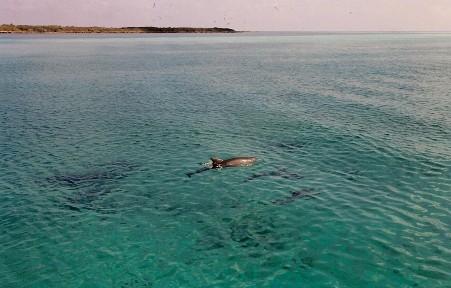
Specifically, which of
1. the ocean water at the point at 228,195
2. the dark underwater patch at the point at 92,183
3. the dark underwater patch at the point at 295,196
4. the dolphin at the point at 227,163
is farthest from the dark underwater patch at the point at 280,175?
the dark underwater patch at the point at 92,183

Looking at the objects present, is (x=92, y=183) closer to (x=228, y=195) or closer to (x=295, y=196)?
(x=228, y=195)

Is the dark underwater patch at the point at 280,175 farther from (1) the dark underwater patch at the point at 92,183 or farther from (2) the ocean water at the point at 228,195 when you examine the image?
(1) the dark underwater patch at the point at 92,183

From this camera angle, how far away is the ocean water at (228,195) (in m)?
22.6

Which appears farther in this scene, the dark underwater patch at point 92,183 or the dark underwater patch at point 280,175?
the dark underwater patch at point 280,175

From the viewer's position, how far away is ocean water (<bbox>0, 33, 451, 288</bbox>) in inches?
889

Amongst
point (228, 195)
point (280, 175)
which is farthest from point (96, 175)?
point (280, 175)

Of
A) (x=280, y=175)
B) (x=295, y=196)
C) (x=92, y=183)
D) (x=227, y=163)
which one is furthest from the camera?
(x=227, y=163)

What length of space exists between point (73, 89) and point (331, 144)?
2353 inches

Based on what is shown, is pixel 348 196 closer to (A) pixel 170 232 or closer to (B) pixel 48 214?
(A) pixel 170 232

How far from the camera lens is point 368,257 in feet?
76.2

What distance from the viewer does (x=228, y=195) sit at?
104 feet

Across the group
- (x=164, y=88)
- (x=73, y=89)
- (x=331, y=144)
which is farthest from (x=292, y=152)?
(x=73, y=89)

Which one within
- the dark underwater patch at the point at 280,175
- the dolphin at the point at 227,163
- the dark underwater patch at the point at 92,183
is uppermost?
the dolphin at the point at 227,163

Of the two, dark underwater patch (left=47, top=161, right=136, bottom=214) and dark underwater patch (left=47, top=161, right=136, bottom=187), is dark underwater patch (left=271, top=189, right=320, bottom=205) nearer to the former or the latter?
dark underwater patch (left=47, top=161, right=136, bottom=214)
